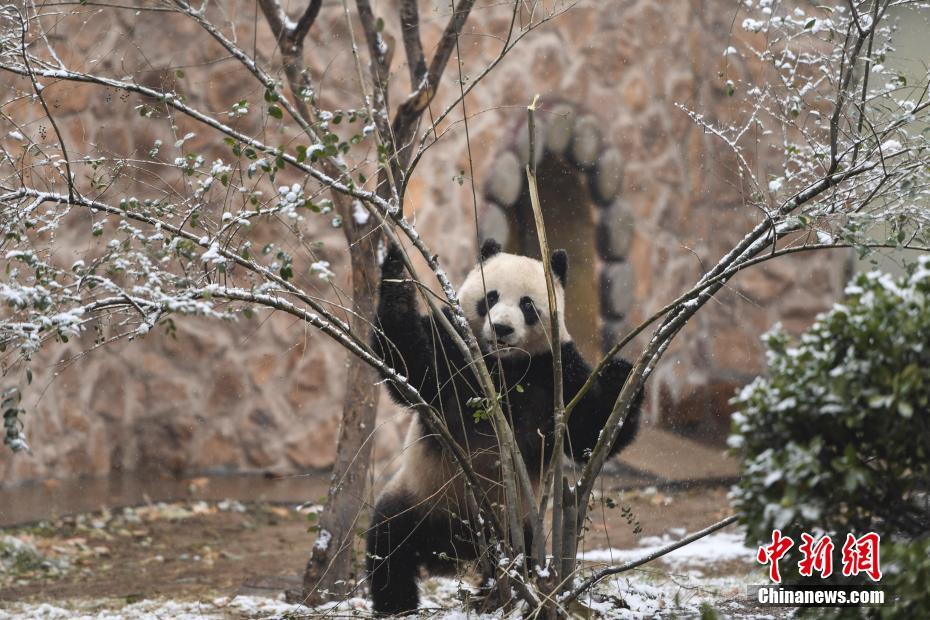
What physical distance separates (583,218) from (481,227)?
960 mm

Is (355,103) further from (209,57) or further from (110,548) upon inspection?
(110,548)

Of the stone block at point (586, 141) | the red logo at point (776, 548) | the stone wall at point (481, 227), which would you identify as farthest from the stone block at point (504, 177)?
the red logo at point (776, 548)

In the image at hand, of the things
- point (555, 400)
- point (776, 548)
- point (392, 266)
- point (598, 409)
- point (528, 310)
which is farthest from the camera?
point (528, 310)

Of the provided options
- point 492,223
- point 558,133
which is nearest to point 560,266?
point 492,223

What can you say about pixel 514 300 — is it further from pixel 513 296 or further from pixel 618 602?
pixel 618 602

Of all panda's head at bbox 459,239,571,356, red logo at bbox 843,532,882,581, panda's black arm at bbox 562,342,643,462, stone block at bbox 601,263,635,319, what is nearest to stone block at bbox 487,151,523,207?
stone block at bbox 601,263,635,319

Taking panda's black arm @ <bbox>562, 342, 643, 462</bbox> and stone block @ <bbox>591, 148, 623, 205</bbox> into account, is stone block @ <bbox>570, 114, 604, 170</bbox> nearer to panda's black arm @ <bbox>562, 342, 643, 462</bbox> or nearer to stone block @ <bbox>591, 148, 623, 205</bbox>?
stone block @ <bbox>591, 148, 623, 205</bbox>

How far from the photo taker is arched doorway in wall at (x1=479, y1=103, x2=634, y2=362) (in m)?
8.09

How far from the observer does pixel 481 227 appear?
7984 mm

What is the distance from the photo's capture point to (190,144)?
25.0 feet

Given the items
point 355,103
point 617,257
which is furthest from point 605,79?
point 355,103

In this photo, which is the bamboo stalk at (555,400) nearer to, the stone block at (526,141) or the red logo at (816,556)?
the red logo at (816,556)

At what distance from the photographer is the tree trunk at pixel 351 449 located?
4.36m

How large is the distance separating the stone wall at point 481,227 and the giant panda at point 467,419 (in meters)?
3.27
